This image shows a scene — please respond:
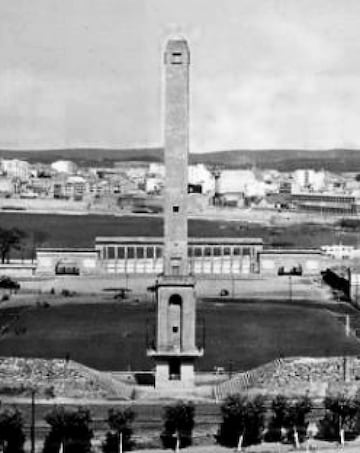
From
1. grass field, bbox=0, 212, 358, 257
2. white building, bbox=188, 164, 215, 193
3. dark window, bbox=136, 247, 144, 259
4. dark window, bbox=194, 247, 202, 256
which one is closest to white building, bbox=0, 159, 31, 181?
white building, bbox=188, 164, 215, 193

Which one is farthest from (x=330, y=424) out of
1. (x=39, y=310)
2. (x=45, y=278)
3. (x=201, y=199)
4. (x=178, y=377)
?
(x=201, y=199)

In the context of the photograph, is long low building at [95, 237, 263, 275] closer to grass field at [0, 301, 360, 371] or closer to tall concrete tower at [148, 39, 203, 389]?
grass field at [0, 301, 360, 371]

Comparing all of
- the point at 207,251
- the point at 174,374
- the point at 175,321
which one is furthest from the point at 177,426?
the point at 207,251

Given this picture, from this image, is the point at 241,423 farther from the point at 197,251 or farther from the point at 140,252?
the point at 197,251

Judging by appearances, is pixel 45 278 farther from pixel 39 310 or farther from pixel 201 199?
pixel 201 199

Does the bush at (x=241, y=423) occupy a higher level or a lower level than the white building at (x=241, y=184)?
lower

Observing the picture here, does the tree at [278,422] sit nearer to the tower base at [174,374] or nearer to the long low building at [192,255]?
the tower base at [174,374]

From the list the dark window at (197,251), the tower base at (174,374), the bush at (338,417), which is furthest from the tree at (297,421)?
the dark window at (197,251)
